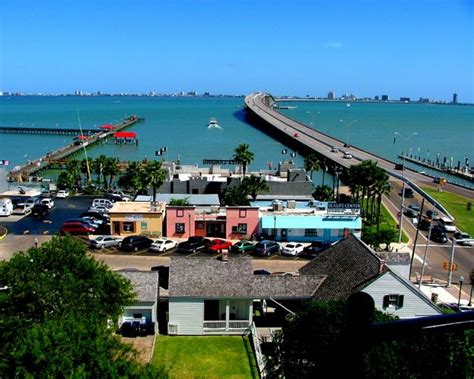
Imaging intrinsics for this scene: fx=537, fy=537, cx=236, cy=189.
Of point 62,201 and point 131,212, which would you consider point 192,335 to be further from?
point 62,201

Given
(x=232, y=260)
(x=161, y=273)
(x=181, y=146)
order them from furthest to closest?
(x=181, y=146)
(x=161, y=273)
(x=232, y=260)

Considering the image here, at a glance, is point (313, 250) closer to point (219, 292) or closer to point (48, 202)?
point (219, 292)

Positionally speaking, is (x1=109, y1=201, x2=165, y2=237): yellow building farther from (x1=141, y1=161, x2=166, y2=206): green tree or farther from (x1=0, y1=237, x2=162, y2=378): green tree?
(x1=0, y1=237, x2=162, y2=378): green tree

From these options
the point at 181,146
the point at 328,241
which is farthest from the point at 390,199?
the point at 181,146

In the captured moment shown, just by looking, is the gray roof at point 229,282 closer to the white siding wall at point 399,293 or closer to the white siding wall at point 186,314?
the white siding wall at point 186,314

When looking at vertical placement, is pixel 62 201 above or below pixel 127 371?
below

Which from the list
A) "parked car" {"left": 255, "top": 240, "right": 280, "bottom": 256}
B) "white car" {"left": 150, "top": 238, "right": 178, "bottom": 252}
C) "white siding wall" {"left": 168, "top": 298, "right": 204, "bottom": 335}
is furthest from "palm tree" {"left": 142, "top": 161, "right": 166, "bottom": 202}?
"white siding wall" {"left": 168, "top": 298, "right": 204, "bottom": 335}
